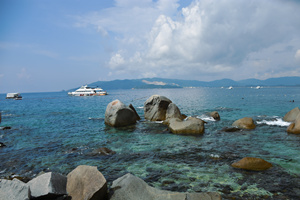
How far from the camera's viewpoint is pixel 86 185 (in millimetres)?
6359

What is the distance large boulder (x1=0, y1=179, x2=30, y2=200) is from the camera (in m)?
5.52

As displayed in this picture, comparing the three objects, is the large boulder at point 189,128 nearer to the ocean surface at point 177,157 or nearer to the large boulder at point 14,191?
the ocean surface at point 177,157

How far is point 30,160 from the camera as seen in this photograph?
12062mm

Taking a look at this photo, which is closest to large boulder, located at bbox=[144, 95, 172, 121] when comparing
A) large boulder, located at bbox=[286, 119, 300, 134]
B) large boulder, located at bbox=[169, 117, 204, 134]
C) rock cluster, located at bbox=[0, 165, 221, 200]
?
large boulder, located at bbox=[169, 117, 204, 134]

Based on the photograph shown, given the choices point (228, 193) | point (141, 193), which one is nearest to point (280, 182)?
point (228, 193)

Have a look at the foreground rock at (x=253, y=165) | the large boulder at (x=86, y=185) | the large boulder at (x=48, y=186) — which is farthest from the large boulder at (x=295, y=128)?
the large boulder at (x=48, y=186)

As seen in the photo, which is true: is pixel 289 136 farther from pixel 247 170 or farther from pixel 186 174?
pixel 186 174

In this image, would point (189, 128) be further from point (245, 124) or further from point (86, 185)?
point (86, 185)

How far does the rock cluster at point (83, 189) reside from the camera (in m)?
5.74

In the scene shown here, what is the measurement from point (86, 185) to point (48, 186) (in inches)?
47.5

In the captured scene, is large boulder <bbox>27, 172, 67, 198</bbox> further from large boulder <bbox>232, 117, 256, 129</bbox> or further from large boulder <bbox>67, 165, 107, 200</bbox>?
large boulder <bbox>232, 117, 256, 129</bbox>

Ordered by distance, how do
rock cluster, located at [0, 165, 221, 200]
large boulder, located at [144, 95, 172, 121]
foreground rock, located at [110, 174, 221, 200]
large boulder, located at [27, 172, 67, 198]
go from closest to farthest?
rock cluster, located at [0, 165, 221, 200] → large boulder, located at [27, 172, 67, 198] → foreground rock, located at [110, 174, 221, 200] → large boulder, located at [144, 95, 172, 121]

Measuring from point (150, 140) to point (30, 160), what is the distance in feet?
29.1

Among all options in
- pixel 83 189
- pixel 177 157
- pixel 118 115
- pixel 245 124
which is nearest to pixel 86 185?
pixel 83 189
